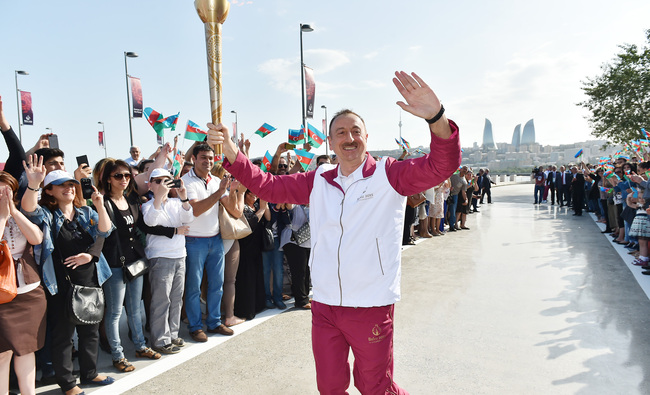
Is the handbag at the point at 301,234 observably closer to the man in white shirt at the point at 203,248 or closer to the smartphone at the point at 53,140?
the man in white shirt at the point at 203,248

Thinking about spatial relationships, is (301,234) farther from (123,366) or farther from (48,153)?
(48,153)

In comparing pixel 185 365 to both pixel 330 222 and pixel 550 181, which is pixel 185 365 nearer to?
pixel 330 222

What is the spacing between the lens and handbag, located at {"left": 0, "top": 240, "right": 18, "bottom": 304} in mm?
2848

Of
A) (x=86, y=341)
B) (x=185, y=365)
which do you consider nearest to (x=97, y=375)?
(x=86, y=341)

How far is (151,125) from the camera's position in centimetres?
564

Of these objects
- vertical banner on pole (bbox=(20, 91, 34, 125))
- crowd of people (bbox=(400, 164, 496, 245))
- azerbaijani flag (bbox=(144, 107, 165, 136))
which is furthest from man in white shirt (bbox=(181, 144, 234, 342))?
vertical banner on pole (bbox=(20, 91, 34, 125))

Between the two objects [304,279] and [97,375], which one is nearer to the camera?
[97,375]

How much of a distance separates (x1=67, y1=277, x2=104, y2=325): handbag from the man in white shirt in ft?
3.34

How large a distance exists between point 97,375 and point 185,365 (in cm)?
71

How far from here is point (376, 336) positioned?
2.29 metres

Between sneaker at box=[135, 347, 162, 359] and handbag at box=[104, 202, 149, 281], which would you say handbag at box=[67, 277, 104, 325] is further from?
sneaker at box=[135, 347, 162, 359]

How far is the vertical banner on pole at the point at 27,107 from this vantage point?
68.9ft

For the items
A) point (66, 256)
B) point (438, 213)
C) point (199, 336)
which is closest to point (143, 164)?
point (66, 256)

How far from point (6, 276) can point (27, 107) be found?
23194mm
